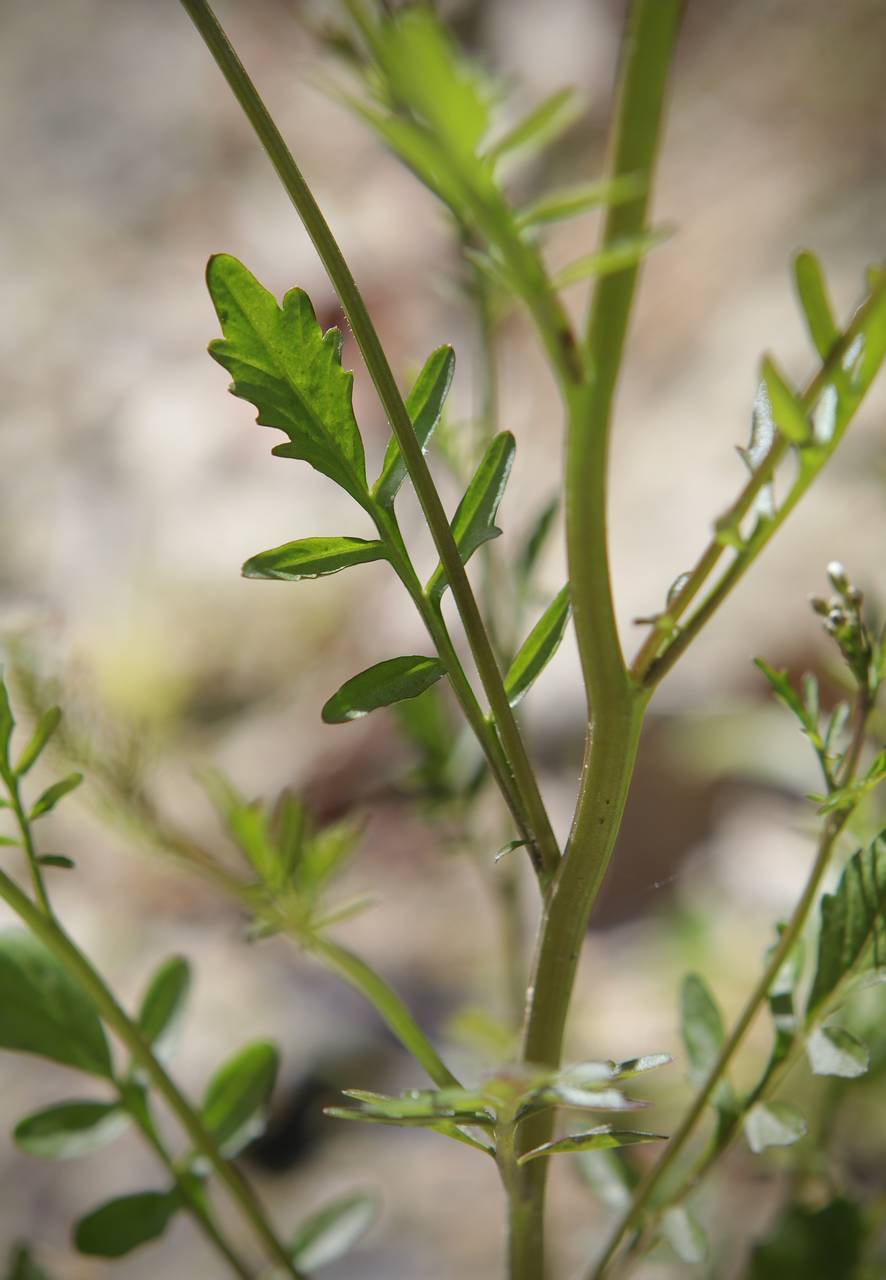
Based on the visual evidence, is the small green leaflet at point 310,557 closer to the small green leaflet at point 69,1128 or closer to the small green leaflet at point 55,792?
the small green leaflet at point 55,792

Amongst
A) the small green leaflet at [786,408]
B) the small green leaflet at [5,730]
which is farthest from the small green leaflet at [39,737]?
the small green leaflet at [786,408]

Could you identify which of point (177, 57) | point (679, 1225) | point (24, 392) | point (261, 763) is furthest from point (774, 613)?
point (177, 57)

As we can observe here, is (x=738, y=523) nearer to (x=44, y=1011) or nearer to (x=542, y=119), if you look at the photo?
(x=542, y=119)

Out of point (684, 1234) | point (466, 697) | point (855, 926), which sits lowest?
point (684, 1234)

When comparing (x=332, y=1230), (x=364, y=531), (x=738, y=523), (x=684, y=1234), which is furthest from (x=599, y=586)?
(x=364, y=531)

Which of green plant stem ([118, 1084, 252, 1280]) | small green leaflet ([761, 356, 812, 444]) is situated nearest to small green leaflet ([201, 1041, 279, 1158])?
green plant stem ([118, 1084, 252, 1280])

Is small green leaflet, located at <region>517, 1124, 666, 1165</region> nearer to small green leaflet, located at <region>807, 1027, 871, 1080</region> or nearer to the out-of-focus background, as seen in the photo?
small green leaflet, located at <region>807, 1027, 871, 1080</region>
